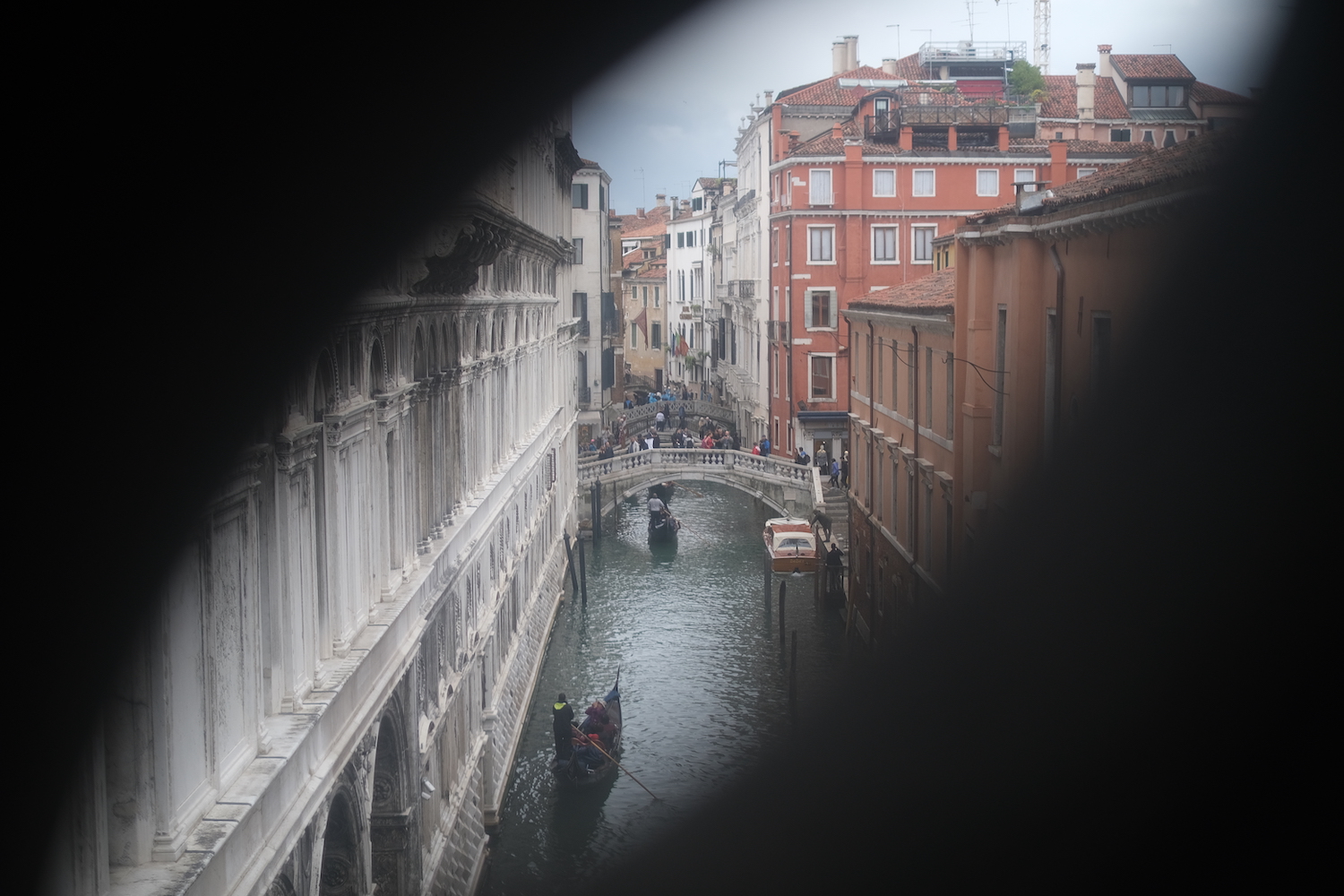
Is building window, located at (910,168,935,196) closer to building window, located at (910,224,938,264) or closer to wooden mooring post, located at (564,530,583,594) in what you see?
→ building window, located at (910,224,938,264)

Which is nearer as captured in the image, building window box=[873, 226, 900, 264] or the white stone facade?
the white stone facade

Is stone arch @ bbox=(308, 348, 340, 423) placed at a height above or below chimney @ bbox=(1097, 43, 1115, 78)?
below

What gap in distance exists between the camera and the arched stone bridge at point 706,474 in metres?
29.3

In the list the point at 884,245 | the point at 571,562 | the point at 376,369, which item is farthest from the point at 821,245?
the point at 376,369

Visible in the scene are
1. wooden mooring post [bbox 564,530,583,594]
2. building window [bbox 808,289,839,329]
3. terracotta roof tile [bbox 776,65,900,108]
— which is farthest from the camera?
terracotta roof tile [bbox 776,65,900,108]

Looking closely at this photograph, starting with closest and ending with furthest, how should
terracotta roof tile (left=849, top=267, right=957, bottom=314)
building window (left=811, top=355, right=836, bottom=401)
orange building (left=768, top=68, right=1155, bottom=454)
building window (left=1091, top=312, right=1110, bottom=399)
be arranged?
building window (left=1091, top=312, right=1110, bottom=399) → terracotta roof tile (left=849, top=267, right=957, bottom=314) → orange building (left=768, top=68, right=1155, bottom=454) → building window (left=811, top=355, right=836, bottom=401)

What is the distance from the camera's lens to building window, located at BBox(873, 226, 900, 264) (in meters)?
31.2

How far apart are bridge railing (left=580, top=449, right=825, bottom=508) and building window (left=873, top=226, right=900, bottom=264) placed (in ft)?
17.8

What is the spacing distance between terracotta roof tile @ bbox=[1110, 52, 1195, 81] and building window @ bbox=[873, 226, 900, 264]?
7385 mm

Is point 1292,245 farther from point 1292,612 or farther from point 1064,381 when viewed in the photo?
point 1064,381

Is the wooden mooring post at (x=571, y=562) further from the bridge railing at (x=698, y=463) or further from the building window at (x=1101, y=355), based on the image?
the building window at (x=1101, y=355)

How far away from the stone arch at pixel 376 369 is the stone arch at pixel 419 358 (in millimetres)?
1031

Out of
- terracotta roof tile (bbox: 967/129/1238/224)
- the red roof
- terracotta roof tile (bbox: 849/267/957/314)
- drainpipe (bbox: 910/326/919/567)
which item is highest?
the red roof

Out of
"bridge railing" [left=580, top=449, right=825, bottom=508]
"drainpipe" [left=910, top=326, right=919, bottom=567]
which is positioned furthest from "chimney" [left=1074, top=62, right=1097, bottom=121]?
"drainpipe" [left=910, top=326, right=919, bottom=567]
